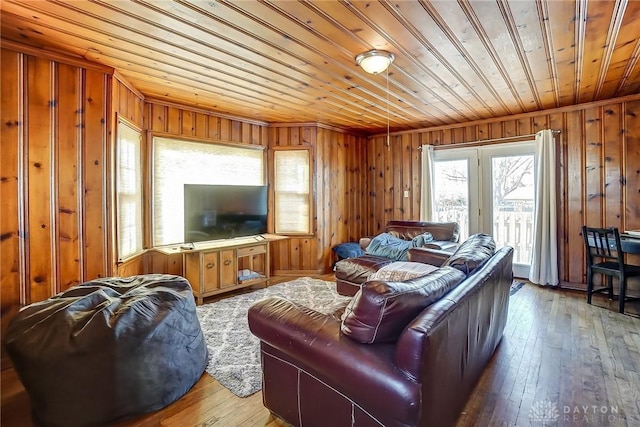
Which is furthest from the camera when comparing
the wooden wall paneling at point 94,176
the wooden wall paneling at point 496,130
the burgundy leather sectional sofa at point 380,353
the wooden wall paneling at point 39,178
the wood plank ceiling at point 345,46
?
the wooden wall paneling at point 496,130

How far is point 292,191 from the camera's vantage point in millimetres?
5121

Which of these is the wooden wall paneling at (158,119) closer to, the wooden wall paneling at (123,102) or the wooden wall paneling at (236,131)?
the wooden wall paneling at (123,102)

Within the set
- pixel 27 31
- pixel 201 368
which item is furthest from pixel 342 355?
pixel 27 31

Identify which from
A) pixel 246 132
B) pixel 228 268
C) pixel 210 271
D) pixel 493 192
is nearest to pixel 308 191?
pixel 246 132

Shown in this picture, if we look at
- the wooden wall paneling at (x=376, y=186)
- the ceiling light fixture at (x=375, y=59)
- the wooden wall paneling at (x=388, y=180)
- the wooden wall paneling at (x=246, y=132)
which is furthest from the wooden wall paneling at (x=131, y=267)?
the wooden wall paneling at (x=388, y=180)

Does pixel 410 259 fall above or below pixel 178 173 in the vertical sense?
below

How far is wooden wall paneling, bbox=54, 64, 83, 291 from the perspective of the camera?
2631 mm

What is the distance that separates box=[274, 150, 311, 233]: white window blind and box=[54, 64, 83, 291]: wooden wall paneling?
9.09ft

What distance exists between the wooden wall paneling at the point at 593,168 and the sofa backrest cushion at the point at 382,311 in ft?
13.5

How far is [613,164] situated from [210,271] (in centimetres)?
532

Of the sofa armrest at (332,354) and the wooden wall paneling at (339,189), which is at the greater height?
the wooden wall paneling at (339,189)

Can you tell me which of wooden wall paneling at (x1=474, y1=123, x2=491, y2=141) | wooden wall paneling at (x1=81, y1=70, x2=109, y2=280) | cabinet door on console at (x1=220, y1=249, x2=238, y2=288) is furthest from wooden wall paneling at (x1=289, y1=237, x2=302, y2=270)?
wooden wall paneling at (x1=474, y1=123, x2=491, y2=141)

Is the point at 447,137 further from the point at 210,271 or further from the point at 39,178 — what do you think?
the point at 39,178

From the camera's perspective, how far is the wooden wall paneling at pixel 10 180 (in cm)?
234
